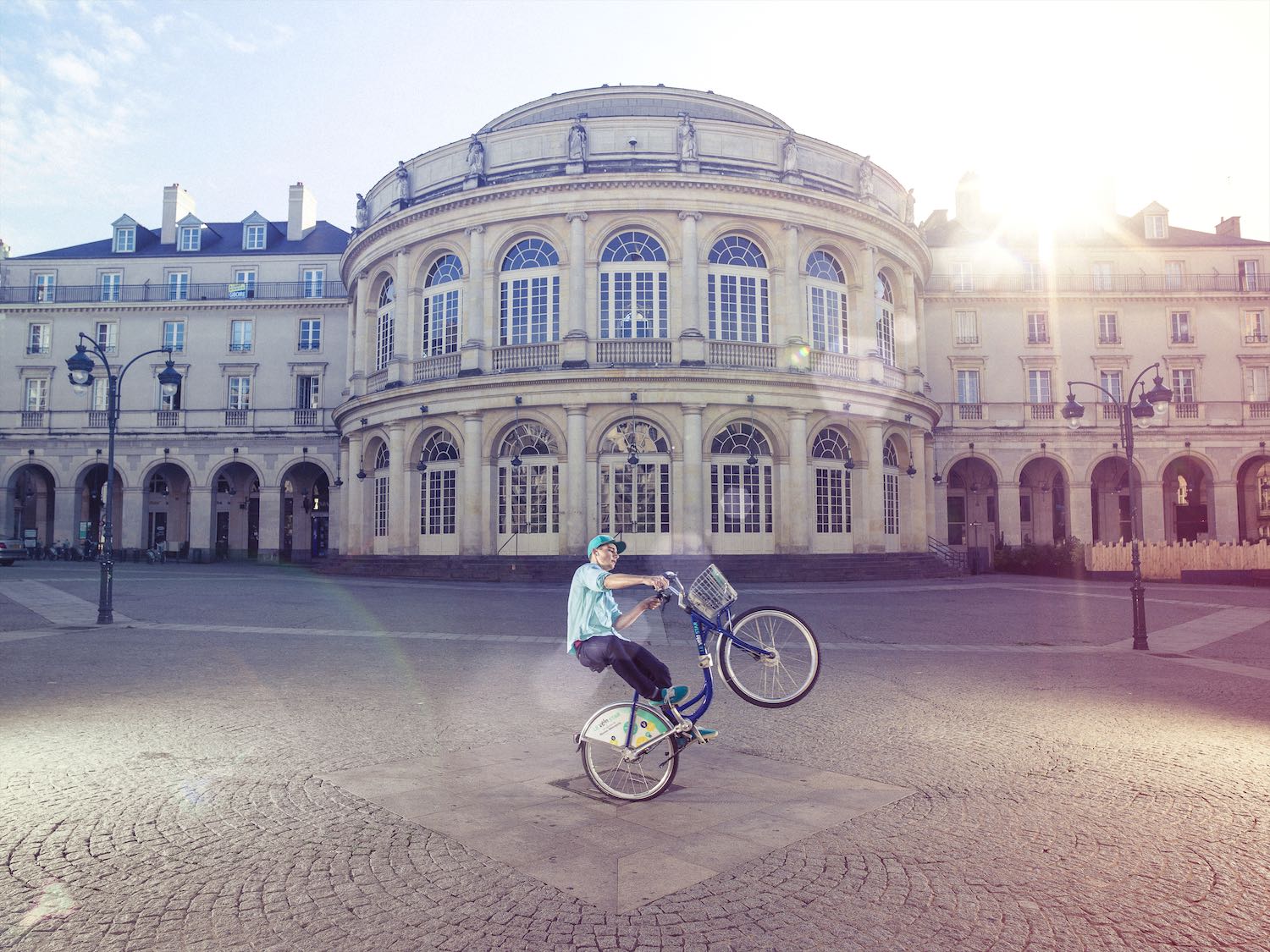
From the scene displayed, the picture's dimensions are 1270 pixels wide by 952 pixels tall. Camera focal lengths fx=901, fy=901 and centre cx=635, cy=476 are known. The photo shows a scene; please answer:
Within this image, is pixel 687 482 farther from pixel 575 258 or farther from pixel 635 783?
pixel 635 783

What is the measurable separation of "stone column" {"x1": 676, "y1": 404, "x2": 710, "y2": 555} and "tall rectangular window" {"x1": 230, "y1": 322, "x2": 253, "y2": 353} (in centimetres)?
3053

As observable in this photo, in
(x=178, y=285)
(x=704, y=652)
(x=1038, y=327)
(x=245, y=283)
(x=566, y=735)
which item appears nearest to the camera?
(x=704, y=652)

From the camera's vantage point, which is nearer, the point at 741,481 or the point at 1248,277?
the point at 741,481

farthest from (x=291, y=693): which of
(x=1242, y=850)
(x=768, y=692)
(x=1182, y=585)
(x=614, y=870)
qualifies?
(x=1182, y=585)

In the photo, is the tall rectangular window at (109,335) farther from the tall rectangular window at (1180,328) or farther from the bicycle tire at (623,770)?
the tall rectangular window at (1180,328)

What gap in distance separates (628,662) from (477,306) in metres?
28.2

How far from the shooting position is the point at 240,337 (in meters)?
49.9

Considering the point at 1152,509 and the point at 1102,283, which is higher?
the point at 1102,283

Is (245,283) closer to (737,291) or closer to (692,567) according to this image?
(737,291)

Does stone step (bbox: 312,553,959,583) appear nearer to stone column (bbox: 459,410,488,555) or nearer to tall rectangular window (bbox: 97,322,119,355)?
stone column (bbox: 459,410,488,555)

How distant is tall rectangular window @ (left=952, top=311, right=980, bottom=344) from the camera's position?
47969 millimetres

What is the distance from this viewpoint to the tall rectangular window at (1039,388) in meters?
47.8

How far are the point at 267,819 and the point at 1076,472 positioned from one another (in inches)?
1881

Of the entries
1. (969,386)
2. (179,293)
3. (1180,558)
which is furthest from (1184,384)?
(179,293)
